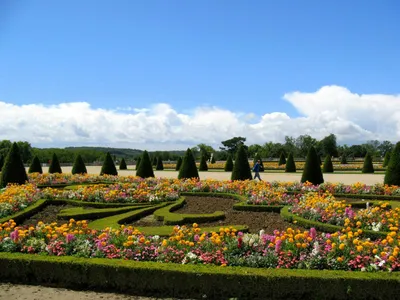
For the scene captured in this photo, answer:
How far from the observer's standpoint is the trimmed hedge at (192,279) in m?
4.89

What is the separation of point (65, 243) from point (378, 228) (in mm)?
5747

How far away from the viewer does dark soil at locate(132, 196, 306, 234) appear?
883 cm

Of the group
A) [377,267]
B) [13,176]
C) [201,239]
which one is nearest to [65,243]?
[201,239]

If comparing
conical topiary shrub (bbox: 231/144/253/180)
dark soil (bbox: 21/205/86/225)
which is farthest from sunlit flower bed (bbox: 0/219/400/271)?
conical topiary shrub (bbox: 231/144/253/180)

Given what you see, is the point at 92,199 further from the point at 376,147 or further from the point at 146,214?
the point at 376,147

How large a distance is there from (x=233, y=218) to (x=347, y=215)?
2.72m

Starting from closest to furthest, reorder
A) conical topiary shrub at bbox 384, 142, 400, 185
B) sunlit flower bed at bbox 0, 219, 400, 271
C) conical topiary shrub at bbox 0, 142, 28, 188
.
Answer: sunlit flower bed at bbox 0, 219, 400, 271 → conical topiary shrub at bbox 384, 142, 400, 185 → conical topiary shrub at bbox 0, 142, 28, 188

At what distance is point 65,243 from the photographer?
6250 millimetres

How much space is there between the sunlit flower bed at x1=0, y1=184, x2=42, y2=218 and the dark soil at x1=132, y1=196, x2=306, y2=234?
10.7 ft

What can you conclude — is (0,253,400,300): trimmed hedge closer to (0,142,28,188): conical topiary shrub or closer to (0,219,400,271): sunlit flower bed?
(0,219,400,271): sunlit flower bed

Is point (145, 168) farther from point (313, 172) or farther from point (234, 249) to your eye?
point (234, 249)

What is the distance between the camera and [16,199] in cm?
1066

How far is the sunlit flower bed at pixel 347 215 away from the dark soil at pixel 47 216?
5930 millimetres

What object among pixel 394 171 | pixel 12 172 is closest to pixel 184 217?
pixel 12 172
